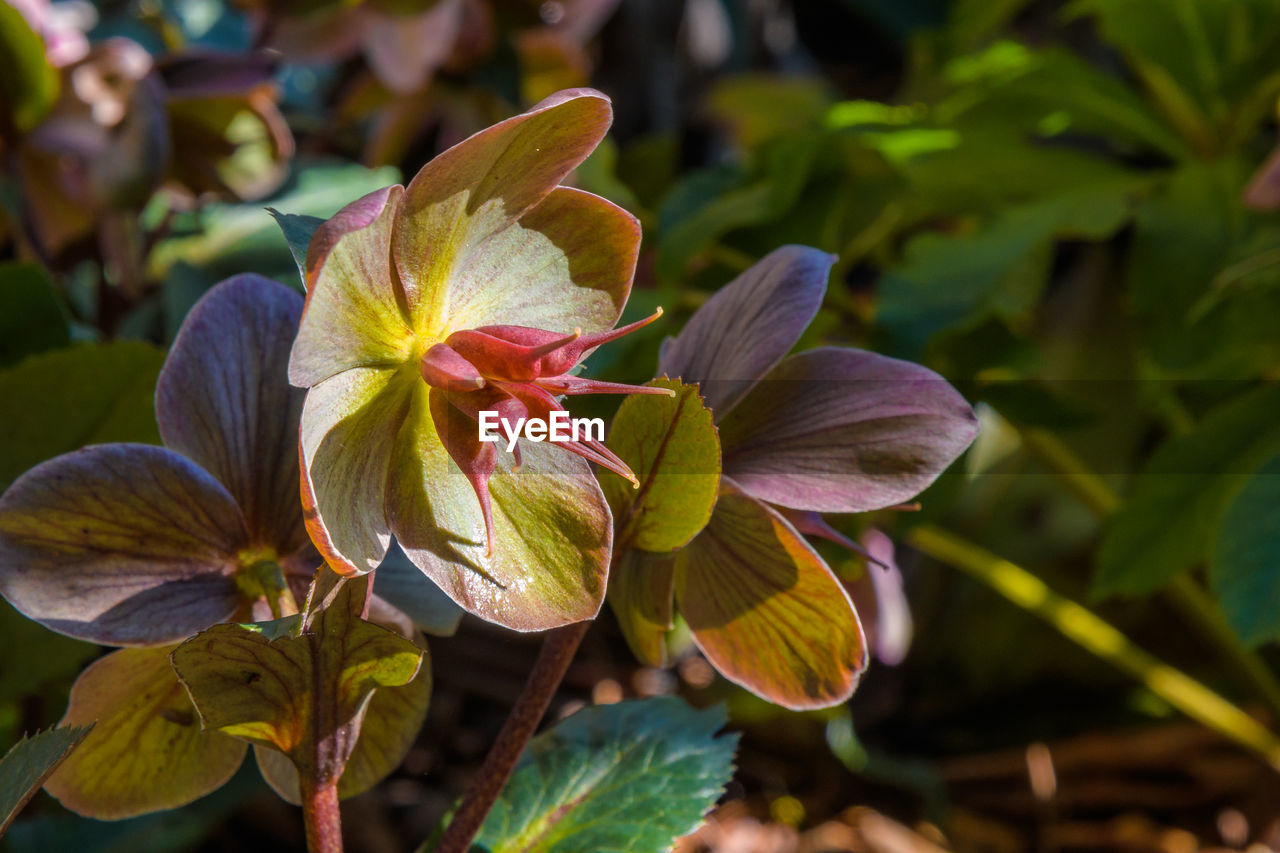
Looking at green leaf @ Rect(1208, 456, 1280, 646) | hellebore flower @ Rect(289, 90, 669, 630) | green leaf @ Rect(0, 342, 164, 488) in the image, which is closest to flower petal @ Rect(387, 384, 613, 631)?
hellebore flower @ Rect(289, 90, 669, 630)

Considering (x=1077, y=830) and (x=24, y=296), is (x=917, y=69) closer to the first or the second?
(x=1077, y=830)

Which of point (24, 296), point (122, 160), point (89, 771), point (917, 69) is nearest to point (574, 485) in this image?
point (89, 771)

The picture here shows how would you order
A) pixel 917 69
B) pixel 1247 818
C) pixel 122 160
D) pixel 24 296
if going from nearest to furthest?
pixel 24 296 → pixel 122 160 → pixel 1247 818 → pixel 917 69

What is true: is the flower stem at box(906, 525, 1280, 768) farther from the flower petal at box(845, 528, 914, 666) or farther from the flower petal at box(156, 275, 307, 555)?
the flower petal at box(156, 275, 307, 555)

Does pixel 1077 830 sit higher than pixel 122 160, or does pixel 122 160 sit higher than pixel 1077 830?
pixel 122 160

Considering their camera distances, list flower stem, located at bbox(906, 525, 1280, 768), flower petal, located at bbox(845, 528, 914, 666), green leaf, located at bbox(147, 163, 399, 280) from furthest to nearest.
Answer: flower stem, located at bbox(906, 525, 1280, 768), green leaf, located at bbox(147, 163, 399, 280), flower petal, located at bbox(845, 528, 914, 666)

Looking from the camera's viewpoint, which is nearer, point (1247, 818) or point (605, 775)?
point (605, 775)

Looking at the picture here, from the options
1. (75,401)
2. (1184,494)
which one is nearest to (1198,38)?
(1184,494)
